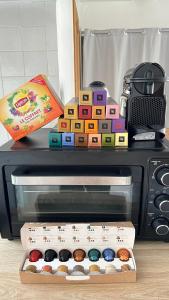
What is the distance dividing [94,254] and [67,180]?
0.57 feet

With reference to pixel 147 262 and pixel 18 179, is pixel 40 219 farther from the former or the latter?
pixel 147 262

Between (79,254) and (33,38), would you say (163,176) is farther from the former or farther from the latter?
(33,38)

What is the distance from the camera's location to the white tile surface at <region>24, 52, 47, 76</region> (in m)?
1.76

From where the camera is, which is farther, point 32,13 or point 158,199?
point 32,13

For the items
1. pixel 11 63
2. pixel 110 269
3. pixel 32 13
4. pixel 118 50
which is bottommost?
pixel 110 269

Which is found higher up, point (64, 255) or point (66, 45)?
point (66, 45)

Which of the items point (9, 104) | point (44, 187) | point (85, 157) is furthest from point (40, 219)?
point (9, 104)

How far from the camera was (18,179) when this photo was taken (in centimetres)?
54

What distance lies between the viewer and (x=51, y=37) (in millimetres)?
1727

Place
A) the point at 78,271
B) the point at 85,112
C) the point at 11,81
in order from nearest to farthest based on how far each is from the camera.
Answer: the point at 78,271 → the point at 85,112 → the point at 11,81

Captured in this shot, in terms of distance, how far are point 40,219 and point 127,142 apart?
0.30 metres

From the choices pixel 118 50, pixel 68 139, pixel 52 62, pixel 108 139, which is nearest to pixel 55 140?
pixel 68 139

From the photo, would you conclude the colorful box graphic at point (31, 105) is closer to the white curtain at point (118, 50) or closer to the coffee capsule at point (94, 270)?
the coffee capsule at point (94, 270)

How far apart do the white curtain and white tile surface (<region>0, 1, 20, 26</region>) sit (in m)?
0.70
